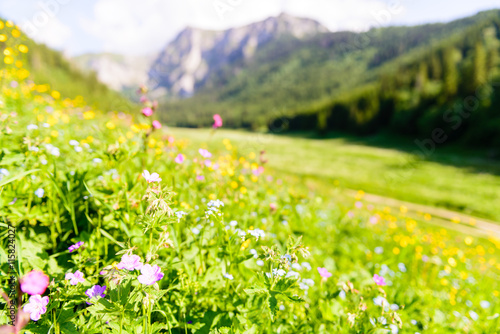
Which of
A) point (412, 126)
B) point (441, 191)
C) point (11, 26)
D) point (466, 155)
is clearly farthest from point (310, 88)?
point (11, 26)

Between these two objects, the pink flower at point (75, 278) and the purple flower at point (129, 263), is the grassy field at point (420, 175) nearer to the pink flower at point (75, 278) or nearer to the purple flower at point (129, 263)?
the pink flower at point (75, 278)

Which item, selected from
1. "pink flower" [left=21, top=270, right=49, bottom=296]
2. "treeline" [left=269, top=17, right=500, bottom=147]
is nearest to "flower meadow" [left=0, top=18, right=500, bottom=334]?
"pink flower" [left=21, top=270, right=49, bottom=296]

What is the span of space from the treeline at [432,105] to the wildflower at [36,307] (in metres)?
35.8

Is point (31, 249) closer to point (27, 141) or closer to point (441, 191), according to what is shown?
point (27, 141)

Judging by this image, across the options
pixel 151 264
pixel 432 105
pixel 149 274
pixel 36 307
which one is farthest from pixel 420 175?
pixel 432 105

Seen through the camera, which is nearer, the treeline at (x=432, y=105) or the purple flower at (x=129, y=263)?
the purple flower at (x=129, y=263)

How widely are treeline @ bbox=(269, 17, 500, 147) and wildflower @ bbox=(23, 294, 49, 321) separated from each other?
35.8m

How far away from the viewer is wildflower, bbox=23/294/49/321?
135cm

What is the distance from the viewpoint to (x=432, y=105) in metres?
58.8

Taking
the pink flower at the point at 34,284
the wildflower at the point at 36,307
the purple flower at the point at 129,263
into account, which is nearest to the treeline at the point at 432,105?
the purple flower at the point at 129,263

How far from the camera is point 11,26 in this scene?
5.39m

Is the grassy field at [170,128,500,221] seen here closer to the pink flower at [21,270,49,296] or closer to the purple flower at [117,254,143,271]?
the purple flower at [117,254,143,271]

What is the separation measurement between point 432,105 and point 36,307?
72.2 m

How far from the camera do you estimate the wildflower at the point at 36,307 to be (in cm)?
135
